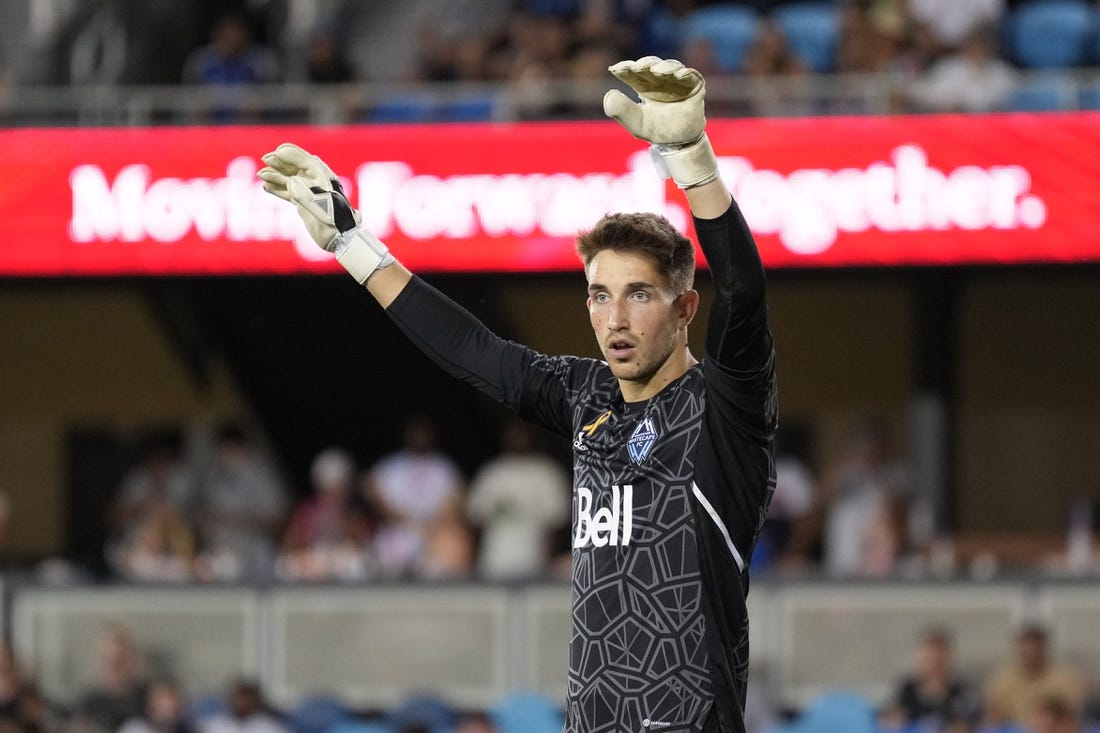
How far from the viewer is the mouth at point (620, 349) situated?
382cm

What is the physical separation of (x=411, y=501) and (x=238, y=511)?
1.36 m

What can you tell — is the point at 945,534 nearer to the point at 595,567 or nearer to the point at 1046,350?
the point at 1046,350

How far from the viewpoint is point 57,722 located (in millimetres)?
11305

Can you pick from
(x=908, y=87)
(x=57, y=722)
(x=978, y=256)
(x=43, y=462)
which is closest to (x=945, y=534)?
(x=978, y=256)

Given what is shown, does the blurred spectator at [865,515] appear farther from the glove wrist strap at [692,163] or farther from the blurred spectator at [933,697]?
the glove wrist strap at [692,163]

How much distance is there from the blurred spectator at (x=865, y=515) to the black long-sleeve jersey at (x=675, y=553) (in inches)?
289

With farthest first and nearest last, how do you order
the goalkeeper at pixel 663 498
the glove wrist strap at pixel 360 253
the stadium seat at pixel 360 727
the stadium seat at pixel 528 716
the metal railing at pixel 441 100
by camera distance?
the metal railing at pixel 441 100, the stadium seat at pixel 360 727, the stadium seat at pixel 528 716, the glove wrist strap at pixel 360 253, the goalkeeper at pixel 663 498

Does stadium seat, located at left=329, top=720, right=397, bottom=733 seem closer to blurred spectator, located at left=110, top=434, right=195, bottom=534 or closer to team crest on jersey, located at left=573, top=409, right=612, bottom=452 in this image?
blurred spectator, located at left=110, top=434, right=195, bottom=534

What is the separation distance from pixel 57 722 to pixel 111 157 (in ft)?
11.5

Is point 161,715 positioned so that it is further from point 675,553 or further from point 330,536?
point 675,553

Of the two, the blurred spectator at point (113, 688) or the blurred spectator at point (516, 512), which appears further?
the blurred spectator at point (516, 512)

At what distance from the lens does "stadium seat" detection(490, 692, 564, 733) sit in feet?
34.2

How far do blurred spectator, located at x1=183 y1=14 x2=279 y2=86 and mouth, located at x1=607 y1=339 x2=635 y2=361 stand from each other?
960 centimetres

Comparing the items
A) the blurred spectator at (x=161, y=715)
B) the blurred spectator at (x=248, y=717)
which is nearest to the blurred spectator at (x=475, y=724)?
the blurred spectator at (x=248, y=717)
